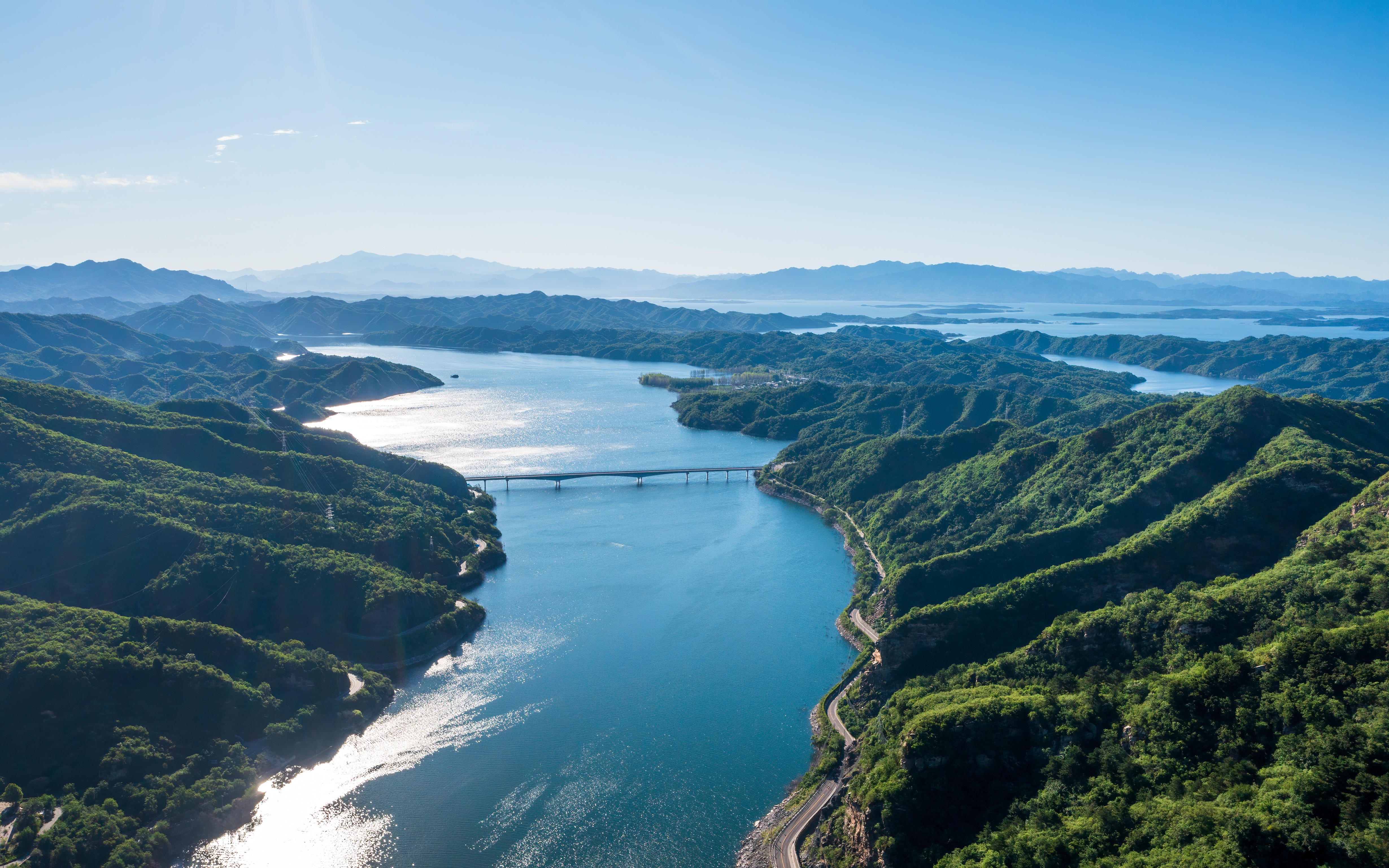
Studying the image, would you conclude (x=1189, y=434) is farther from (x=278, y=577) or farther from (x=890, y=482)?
(x=278, y=577)

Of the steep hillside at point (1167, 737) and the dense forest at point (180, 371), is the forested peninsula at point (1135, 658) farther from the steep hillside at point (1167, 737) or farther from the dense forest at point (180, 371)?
the dense forest at point (180, 371)

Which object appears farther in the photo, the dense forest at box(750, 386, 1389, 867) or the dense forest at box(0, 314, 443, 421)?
the dense forest at box(0, 314, 443, 421)

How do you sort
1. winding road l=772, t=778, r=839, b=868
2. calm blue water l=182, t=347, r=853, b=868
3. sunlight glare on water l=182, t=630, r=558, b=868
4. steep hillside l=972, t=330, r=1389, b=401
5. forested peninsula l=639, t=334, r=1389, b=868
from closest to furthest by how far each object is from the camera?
forested peninsula l=639, t=334, r=1389, b=868, winding road l=772, t=778, r=839, b=868, sunlight glare on water l=182, t=630, r=558, b=868, calm blue water l=182, t=347, r=853, b=868, steep hillside l=972, t=330, r=1389, b=401

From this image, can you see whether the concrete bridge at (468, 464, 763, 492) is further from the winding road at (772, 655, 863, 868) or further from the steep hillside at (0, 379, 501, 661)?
the winding road at (772, 655, 863, 868)

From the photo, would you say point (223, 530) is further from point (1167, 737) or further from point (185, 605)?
point (1167, 737)

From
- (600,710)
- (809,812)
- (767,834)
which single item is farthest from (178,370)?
(809,812)

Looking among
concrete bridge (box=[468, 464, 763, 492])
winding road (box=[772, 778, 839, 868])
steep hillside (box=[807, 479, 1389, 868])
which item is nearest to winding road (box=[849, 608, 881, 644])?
steep hillside (box=[807, 479, 1389, 868])

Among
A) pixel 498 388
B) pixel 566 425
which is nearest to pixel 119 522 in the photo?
pixel 566 425

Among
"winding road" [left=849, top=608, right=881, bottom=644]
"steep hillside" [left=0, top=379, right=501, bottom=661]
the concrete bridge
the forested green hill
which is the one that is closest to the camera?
the forested green hill
